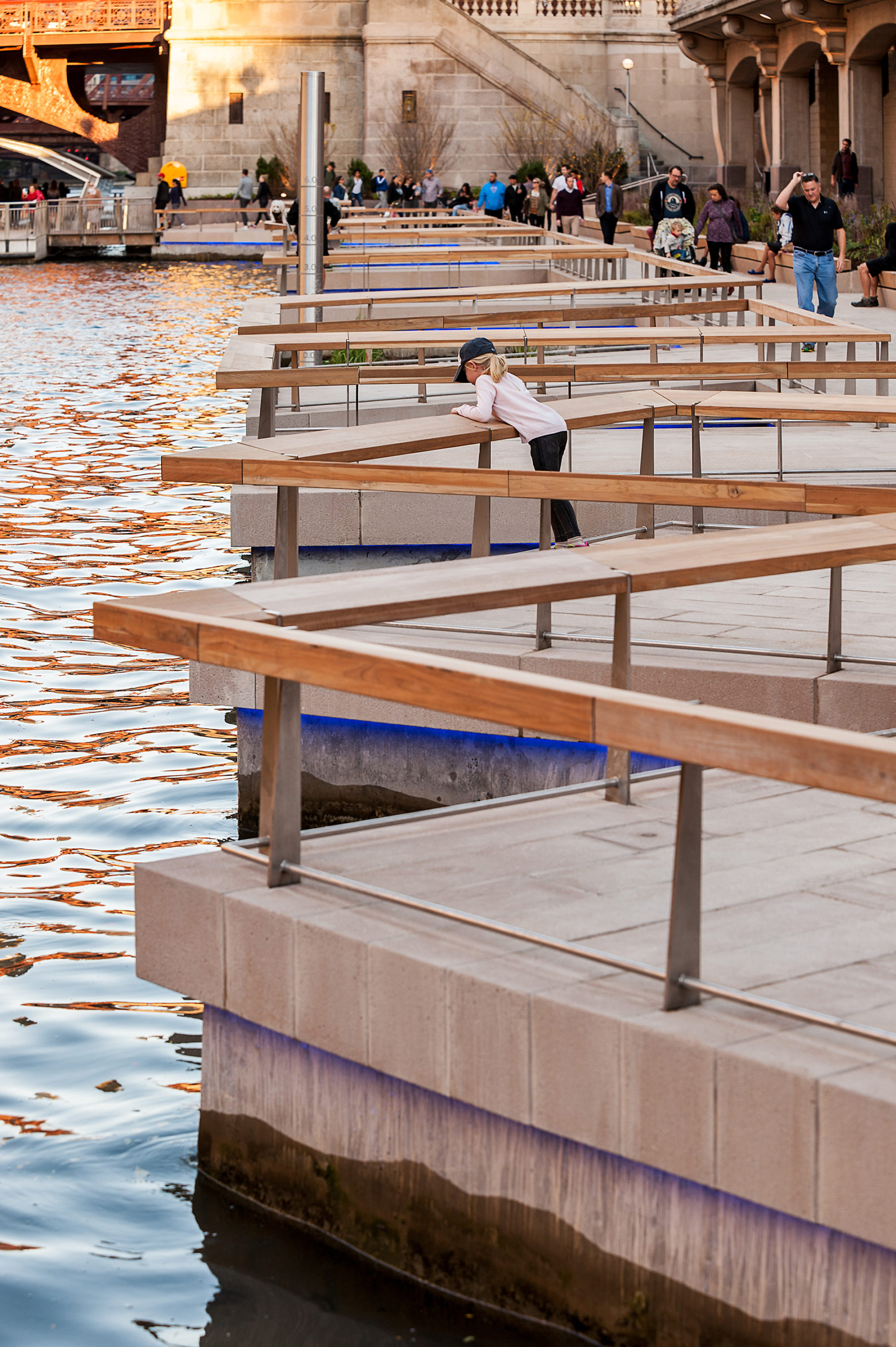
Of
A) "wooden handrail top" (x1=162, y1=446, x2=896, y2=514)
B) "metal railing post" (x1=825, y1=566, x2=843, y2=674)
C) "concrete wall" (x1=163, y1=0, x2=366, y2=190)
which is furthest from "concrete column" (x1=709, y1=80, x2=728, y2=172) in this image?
"metal railing post" (x1=825, y1=566, x2=843, y2=674)

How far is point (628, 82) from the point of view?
5825 cm

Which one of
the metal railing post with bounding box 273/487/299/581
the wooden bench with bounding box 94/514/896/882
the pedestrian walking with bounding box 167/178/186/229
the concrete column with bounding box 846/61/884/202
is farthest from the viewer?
the pedestrian walking with bounding box 167/178/186/229

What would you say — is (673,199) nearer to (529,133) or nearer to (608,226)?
(608,226)

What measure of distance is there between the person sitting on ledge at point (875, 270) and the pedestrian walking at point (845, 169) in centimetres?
712

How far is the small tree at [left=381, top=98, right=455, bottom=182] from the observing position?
2438 inches

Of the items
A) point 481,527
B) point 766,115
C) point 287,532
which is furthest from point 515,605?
point 766,115

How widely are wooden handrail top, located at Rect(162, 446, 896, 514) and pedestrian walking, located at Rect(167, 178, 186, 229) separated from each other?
5278 centimetres

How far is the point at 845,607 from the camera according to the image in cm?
748

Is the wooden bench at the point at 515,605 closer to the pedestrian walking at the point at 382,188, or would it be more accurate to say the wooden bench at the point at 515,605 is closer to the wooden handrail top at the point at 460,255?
the wooden handrail top at the point at 460,255

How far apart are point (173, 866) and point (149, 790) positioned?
12.2 feet

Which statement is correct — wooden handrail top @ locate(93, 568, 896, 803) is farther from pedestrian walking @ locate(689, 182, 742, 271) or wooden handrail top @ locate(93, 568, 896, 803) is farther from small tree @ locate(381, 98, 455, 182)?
small tree @ locate(381, 98, 455, 182)

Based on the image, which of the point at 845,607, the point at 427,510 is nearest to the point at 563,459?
the point at 427,510

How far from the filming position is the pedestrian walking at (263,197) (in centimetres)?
5928

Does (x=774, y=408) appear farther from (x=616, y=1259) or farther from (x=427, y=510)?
(x=616, y=1259)
